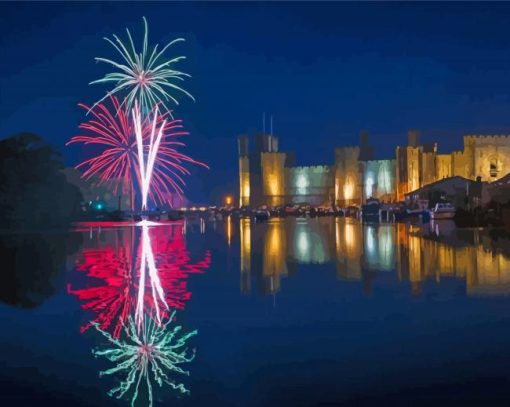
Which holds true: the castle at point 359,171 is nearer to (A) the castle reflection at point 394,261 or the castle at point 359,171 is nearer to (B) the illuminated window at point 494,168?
(B) the illuminated window at point 494,168

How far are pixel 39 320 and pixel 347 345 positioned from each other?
3197 mm

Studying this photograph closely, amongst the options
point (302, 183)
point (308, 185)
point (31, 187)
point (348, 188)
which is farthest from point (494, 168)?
point (31, 187)

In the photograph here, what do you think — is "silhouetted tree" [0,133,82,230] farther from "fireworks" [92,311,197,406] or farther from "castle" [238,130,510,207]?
"castle" [238,130,510,207]

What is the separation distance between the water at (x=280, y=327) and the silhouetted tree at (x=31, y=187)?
14.5 m

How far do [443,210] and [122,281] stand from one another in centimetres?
3110

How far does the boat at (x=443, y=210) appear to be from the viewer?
36628mm

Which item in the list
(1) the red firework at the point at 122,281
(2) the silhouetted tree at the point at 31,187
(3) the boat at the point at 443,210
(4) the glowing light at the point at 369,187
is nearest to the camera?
(1) the red firework at the point at 122,281

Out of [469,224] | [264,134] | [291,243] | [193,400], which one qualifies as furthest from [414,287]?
[264,134]

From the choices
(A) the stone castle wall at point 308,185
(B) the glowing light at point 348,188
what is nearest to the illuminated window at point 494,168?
(B) the glowing light at point 348,188

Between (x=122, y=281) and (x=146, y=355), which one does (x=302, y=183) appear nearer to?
(x=122, y=281)

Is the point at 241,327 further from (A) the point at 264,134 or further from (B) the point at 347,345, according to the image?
(A) the point at 264,134

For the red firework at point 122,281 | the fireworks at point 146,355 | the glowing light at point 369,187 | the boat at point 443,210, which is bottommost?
the fireworks at point 146,355

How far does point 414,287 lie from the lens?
29.1ft

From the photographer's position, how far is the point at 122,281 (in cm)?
993
